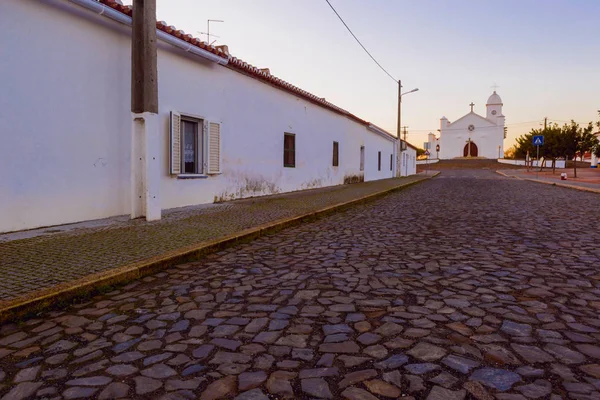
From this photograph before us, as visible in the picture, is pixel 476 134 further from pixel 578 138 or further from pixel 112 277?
pixel 112 277

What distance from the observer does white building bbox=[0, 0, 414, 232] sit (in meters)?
5.87

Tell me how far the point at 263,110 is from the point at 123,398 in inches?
450

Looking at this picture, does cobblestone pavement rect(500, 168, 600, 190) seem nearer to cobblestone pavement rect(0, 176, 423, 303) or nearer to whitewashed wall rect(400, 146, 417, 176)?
whitewashed wall rect(400, 146, 417, 176)

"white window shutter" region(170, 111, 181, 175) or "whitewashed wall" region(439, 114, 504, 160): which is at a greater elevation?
"whitewashed wall" region(439, 114, 504, 160)

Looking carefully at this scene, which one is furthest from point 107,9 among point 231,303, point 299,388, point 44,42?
point 299,388

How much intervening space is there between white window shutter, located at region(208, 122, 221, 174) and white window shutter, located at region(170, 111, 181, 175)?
111 centimetres

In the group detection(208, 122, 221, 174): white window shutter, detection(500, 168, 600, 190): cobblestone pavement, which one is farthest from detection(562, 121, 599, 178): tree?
detection(208, 122, 221, 174): white window shutter

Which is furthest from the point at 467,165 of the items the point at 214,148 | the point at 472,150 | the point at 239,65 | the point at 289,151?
the point at 214,148

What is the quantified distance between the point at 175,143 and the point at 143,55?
220cm

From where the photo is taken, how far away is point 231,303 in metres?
3.39

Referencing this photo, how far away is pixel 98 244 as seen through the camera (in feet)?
16.9

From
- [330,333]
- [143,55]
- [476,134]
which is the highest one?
[476,134]

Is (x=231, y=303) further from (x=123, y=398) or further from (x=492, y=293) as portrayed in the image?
(x=492, y=293)

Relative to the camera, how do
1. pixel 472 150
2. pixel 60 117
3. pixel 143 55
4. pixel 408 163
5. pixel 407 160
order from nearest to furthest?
pixel 60 117, pixel 143 55, pixel 407 160, pixel 408 163, pixel 472 150
